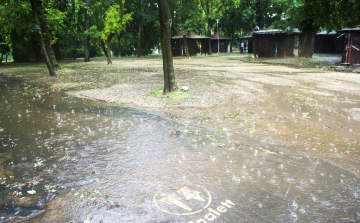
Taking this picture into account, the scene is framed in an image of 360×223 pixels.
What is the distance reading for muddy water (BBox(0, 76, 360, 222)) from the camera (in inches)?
122

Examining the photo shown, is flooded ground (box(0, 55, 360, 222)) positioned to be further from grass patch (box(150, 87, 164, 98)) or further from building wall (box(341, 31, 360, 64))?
building wall (box(341, 31, 360, 64))

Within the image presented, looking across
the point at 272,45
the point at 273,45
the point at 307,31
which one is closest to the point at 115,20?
the point at 307,31

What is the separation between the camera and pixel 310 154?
185 inches

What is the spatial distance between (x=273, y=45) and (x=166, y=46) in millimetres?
25905

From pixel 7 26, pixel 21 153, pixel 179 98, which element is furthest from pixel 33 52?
pixel 21 153

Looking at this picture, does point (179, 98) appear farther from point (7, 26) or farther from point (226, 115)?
point (7, 26)

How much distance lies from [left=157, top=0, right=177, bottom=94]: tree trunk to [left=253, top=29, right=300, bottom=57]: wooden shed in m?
24.8

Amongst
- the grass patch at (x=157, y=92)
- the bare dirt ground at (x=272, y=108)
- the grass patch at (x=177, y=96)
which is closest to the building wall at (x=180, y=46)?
the bare dirt ground at (x=272, y=108)

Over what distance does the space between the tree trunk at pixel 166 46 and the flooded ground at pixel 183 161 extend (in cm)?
116

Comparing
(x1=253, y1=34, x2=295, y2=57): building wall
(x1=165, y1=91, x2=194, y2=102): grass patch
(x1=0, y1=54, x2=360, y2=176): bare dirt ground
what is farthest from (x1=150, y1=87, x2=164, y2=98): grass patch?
(x1=253, y1=34, x2=295, y2=57): building wall

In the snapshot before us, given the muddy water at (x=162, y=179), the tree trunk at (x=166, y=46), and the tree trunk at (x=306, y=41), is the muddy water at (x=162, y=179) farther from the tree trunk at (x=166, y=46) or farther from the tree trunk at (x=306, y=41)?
the tree trunk at (x=306, y=41)

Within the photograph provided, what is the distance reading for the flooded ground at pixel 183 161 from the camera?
3162 millimetres

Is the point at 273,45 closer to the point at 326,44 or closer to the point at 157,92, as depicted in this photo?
the point at 326,44

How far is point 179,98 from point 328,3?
16.2m
